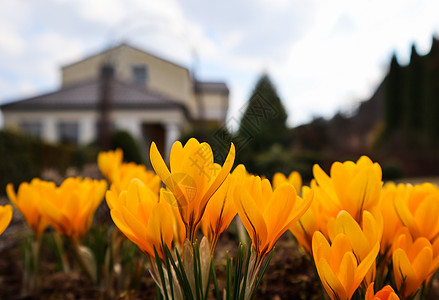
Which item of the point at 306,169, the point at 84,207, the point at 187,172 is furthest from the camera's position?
the point at 306,169

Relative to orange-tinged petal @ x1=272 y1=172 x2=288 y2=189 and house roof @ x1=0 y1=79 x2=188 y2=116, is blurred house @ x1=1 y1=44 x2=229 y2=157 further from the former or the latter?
orange-tinged petal @ x1=272 y1=172 x2=288 y2=189

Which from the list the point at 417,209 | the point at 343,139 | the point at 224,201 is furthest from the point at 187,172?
the point at 343,139

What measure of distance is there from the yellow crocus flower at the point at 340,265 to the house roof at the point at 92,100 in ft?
65.0

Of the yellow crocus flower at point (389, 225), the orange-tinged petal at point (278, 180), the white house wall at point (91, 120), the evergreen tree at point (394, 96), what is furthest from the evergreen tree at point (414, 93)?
the yellow crocus flower at point (389, 225)

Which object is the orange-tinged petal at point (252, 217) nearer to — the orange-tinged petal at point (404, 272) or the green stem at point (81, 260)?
the orange-tinged petal at point (404, 272)

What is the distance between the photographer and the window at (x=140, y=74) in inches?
1020

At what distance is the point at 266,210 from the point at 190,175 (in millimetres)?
124

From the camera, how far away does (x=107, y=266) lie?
3.01ft

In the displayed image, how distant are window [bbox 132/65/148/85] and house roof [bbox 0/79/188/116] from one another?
13.8 ft

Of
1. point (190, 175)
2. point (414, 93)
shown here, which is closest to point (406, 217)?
point (190, 175)

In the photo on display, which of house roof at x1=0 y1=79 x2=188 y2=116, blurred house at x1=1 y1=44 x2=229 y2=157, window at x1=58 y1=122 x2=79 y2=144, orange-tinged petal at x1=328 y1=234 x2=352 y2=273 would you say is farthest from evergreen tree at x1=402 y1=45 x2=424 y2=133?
orange-tinged petal at x1=328 y1=234 x2=352 y2=273

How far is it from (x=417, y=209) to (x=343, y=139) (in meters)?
25.0

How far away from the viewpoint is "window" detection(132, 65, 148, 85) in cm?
2591

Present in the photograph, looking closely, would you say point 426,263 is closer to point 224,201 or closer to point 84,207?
point 224,201
